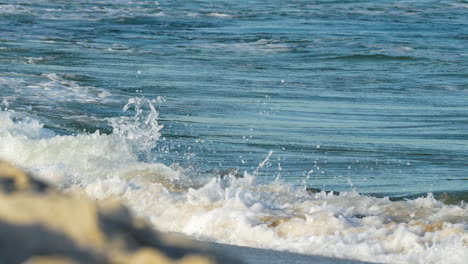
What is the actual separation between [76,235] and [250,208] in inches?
217

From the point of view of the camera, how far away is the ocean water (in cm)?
A: 642

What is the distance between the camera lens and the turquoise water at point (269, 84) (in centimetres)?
951

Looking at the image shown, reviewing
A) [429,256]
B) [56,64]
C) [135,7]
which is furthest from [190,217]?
[135,7]

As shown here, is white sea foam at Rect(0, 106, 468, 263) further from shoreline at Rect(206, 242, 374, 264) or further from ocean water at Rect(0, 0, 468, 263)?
shoreline at Rect(206, 242, 374, 264)

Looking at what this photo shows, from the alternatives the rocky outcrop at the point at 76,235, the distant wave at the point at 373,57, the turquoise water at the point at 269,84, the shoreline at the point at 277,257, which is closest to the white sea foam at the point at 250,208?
the shoreline at the point at 277,257

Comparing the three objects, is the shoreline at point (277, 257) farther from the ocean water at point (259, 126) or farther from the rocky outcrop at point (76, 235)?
the rocky outcrop at point (76, 235)

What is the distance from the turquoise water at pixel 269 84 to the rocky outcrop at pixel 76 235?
6999 mm

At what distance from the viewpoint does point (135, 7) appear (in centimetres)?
3048

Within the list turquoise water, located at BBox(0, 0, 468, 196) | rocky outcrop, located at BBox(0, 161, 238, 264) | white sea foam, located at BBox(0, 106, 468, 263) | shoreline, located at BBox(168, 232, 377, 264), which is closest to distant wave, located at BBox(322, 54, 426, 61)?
turquoise water, located at BBox(0, 0, 468, 196)

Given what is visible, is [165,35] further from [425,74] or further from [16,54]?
[425,74]

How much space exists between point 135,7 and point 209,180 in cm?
2331

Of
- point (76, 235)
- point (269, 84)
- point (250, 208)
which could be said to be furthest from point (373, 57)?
point (76, 235)

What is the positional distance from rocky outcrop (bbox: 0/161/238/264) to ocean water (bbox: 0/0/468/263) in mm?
4438

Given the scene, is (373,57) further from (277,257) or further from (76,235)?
Answer: (76,235)
